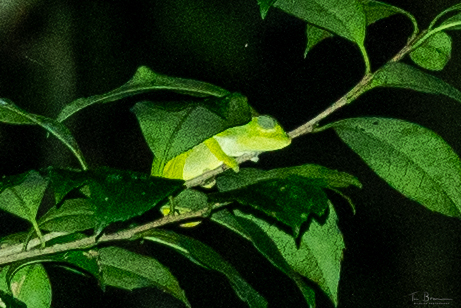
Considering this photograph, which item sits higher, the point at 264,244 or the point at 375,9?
the point at 375,9

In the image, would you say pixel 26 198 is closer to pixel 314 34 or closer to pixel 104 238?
pixel 104 238

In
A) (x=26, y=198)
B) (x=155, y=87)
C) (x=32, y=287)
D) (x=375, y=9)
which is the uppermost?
(x=375, y=9)

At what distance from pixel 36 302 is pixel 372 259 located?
1.86m

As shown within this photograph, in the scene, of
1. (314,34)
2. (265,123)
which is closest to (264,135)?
(265,123)

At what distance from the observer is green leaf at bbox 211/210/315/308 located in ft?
1.76

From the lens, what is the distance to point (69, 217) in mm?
662

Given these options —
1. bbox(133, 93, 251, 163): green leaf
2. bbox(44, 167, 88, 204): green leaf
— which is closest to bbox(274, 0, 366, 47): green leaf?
bbox(133, 93, 251, 163): green leaf

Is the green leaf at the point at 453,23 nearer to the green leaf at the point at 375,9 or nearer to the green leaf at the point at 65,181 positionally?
the green leaf at the point at 375,9

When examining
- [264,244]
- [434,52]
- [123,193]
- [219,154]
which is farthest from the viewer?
[219,154]

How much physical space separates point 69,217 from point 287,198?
0.31m

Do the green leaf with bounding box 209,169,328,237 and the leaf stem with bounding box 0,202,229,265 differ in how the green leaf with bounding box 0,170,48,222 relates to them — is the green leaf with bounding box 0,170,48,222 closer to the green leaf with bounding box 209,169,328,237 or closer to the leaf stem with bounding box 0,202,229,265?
the leaf stem with bounding box 0,202,229,265

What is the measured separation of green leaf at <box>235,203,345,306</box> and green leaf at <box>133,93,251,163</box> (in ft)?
0.56

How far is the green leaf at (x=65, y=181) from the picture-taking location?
→ 456 mm

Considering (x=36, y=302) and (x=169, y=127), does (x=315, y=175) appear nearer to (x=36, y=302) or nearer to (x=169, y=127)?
(x=169, y=127)
